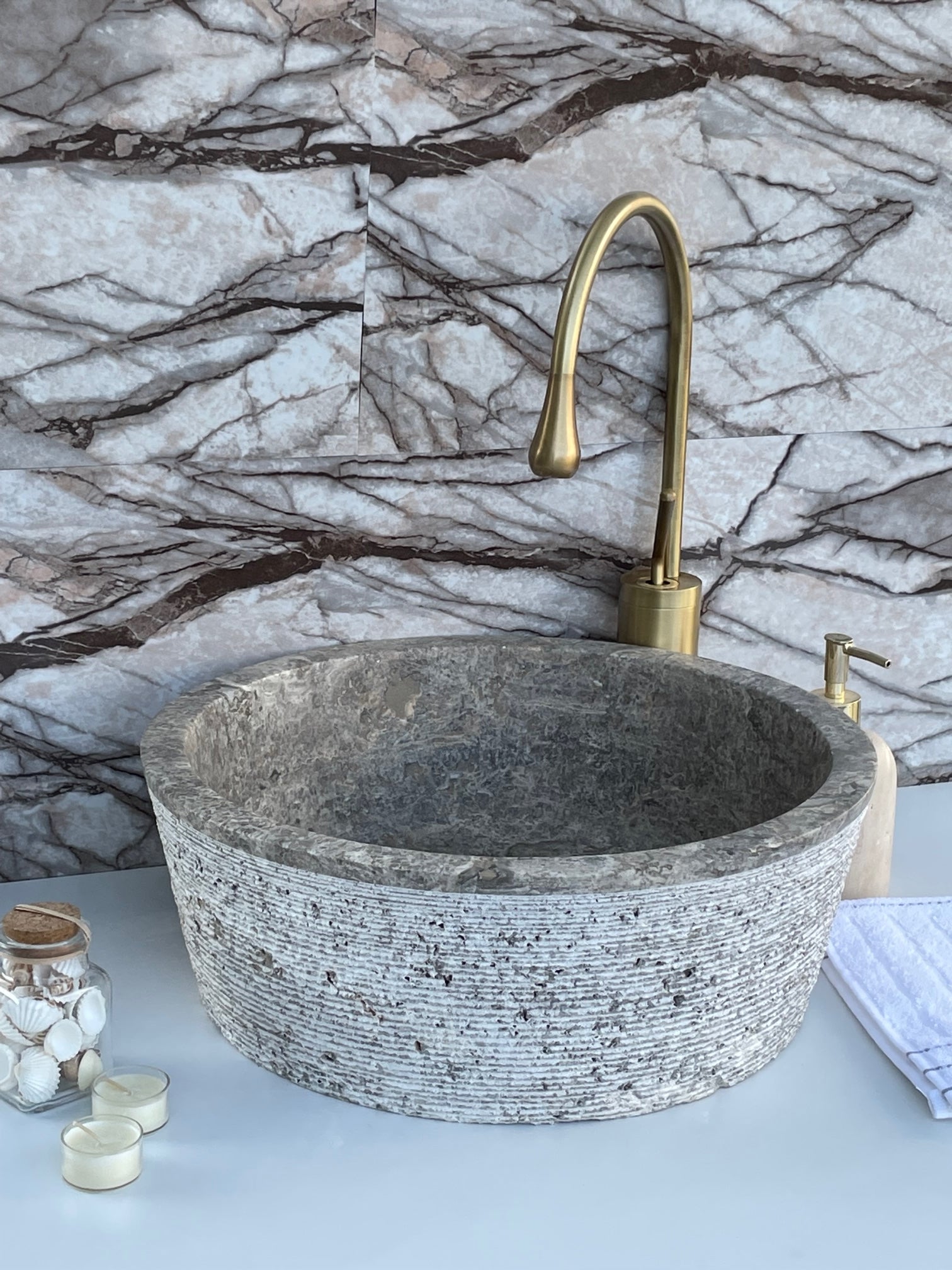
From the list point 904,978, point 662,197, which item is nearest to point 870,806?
point 904,978

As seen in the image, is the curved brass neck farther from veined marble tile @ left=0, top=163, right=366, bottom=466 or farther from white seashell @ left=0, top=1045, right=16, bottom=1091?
white seashell @ left=0, top=1045, right=16, bottom=1091

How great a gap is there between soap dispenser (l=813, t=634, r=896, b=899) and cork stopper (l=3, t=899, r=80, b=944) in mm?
606

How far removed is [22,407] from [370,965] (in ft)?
1.71

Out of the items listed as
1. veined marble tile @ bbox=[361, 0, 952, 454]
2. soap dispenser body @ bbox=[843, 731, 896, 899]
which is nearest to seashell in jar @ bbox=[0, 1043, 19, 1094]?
veined marble tile @ bbox=[361, 0, 952, 454]

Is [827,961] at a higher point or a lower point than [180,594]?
lower

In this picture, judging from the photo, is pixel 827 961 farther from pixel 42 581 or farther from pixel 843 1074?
pixel 42 581

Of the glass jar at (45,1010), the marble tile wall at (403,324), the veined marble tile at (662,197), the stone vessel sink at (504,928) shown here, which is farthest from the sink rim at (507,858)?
the veined marble tile at (662,197)

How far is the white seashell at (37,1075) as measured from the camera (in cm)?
87

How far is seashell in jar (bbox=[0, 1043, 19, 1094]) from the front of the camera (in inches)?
34.6

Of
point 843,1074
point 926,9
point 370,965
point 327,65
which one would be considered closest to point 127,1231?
point 370,965

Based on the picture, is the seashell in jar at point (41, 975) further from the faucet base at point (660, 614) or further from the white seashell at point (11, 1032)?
the faucet base at point (660, 614)

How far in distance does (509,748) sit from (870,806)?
297 millimetres

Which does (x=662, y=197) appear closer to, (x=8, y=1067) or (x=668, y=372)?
(x=668, y=372)

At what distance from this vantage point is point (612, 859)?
79cm
